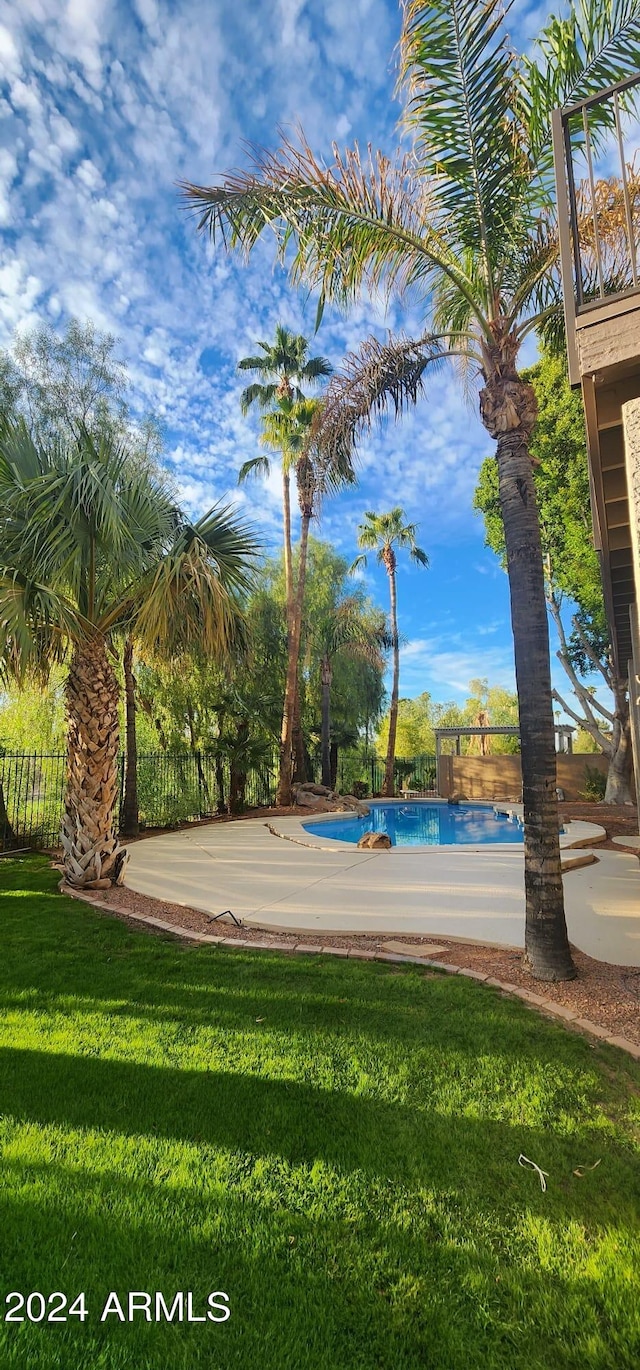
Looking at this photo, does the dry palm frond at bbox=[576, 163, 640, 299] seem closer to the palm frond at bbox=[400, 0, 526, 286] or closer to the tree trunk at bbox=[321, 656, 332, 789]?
the palm frond at bbox=[400, 0, 526, 286]

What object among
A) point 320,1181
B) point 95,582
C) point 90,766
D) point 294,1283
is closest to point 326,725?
point 90,766

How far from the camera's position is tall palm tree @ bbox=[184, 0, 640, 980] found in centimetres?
414

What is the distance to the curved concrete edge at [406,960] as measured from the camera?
3285mm

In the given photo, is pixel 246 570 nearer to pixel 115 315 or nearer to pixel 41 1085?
pixel 41 1085

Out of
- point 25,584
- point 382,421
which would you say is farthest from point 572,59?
point 25,584

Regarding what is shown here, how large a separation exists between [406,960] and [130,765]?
8110 millimetres

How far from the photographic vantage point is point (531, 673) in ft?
14.4

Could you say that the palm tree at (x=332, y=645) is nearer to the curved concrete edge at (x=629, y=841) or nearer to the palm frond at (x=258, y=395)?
the palm frond at (x=258, y=395)

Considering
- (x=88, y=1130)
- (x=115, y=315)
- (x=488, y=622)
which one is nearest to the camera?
(x=88, y=1130)

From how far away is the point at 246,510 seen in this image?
7.14 m

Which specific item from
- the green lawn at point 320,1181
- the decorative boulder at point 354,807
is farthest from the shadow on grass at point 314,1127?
the decorative boulder at point 354,807

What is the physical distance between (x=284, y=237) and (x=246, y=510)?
2857 millimetres

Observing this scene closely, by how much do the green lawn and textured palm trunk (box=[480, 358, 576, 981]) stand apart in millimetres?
739

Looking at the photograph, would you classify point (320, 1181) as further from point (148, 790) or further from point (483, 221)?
point (148, 790)
